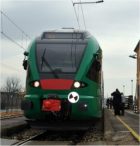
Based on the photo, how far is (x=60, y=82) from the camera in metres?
15.7

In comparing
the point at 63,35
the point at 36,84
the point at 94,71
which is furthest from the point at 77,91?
the point at 63,35

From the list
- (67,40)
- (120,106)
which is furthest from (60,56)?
(120,106)

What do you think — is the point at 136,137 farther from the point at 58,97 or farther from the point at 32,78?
the point at 32,78

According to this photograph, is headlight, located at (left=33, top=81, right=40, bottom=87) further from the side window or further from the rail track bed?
the rail track bed

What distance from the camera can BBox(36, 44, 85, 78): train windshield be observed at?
632 inches

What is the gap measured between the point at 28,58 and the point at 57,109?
221 centimetres

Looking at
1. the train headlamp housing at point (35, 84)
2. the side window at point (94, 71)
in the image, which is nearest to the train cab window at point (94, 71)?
the side window at point (94, 71)

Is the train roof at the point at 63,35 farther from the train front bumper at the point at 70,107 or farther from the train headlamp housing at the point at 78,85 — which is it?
the train front bumper at the point at 70,107

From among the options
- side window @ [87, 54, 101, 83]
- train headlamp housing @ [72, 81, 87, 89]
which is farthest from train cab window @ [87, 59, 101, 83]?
train headlamp housing @ [72, 81, 87, 89]

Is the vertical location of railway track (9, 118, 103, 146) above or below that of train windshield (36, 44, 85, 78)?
below

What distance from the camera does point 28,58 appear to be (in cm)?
1664

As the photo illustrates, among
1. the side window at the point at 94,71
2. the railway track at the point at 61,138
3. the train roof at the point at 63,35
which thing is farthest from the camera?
the train roof at the point at 63,35

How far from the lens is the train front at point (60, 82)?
1552cm

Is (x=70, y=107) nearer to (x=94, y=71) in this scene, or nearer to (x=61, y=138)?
(x=94, y=71)
